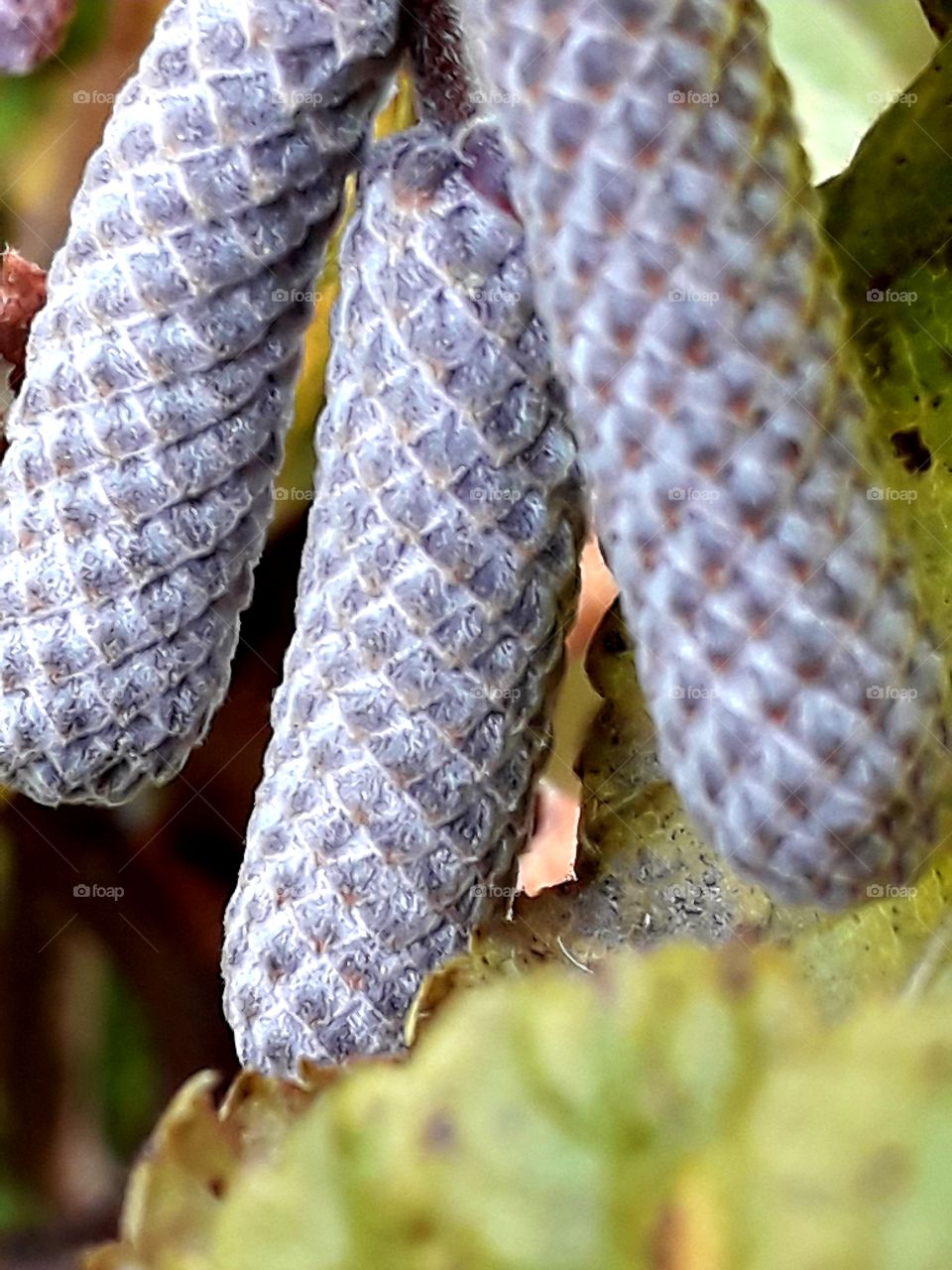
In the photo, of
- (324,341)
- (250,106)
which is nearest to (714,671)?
(250,106)

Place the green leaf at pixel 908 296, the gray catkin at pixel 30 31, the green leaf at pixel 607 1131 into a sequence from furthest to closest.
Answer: the gray catkin at pixel 30 31 → the green leaf at pixel 908 296 → the green leaf at pixel 607 1131

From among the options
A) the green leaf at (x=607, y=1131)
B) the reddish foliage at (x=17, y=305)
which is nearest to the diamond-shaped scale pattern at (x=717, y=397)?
the green leaf at (x=607, y=1131)

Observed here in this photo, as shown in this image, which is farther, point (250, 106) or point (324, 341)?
point (324, 341)

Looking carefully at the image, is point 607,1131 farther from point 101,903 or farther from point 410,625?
point 101,903

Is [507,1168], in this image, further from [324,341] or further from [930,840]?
[324,341]

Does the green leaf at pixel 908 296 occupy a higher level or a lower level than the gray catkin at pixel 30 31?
lower

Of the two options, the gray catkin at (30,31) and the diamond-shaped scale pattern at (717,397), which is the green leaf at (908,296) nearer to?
the diamond-shaped scale pattern at (717,397)

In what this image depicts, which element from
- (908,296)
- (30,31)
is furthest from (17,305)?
(908,296)
